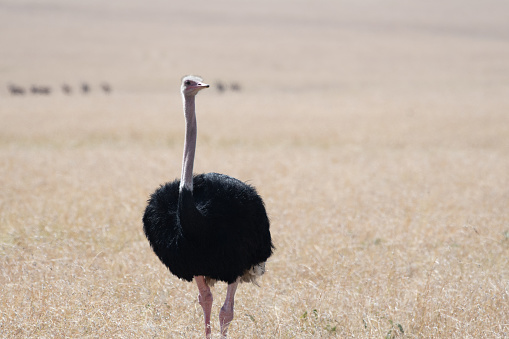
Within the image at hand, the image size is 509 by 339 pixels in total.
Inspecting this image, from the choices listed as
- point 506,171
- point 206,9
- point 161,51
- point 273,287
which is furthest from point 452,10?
point 273,287

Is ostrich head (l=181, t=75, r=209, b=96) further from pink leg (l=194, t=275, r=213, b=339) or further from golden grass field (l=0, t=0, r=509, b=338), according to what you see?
golden grass field (l=0, t=0, r=509, b=338)

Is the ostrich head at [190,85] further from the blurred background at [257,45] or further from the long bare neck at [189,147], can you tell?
the blurred background at [257,45]

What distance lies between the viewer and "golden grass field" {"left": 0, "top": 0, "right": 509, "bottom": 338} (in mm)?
4516

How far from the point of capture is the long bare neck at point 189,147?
395 cm

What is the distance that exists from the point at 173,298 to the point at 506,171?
317 inches

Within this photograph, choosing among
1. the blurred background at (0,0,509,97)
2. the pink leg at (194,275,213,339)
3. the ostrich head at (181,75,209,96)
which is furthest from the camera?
the blurred background at (0,0,509,97)

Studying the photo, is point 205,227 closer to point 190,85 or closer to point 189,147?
point 189,147

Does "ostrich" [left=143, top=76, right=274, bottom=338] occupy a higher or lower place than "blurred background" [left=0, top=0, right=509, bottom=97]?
higher

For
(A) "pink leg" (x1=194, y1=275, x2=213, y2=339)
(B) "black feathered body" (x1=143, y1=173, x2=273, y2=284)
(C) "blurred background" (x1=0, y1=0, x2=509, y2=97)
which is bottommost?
(C) "blurred background" (x1=0, y1=0, x2=509, y2=97)

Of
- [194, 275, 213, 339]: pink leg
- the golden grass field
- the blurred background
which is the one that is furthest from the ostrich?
the blurred background

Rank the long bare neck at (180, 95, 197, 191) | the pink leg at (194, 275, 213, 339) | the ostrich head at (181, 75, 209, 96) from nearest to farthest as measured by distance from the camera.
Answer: the long bare neck at (180, 95, 197, 191), the ostrich head at (181, 75, 209, 96), the pink leg at (194, 275, 213, 339)

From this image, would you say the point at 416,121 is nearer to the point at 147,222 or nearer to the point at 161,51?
the point at 147,222

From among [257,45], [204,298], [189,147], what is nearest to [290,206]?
[204,298]

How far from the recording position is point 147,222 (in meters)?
4.50
